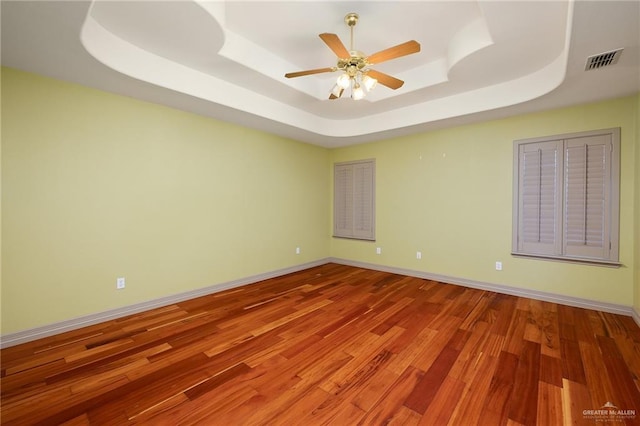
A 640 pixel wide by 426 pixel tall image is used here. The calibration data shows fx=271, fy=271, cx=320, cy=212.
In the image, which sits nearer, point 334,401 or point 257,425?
point 257,425

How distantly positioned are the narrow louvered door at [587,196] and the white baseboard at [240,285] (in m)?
0.61

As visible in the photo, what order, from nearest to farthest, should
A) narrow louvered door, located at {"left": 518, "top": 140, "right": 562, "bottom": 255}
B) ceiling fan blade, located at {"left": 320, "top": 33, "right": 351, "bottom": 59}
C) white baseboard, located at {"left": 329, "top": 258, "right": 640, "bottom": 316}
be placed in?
ceiling fan blade, located at {"left": 320, "top": 33, "right": 351, "bottom": 59} → white baseboard, located at {"left": 329, "top": 258, "right": 640, "bottom": 316} → narrow louvered door, located at {"left": 518, "top": 140, "right": 562, "bottom": 255}

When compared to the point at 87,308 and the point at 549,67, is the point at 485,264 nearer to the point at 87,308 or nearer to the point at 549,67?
the point at 549,67

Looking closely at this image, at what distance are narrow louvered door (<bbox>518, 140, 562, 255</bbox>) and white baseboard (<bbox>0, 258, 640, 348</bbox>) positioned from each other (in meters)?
0.61

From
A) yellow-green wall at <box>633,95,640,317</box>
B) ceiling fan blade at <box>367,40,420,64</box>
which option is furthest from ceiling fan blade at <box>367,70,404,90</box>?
yellow-green wall at <box>633,95,640,317</box>

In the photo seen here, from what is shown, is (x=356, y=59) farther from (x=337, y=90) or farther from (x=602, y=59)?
(x=602, y=59)

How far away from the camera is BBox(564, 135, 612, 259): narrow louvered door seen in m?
3.21

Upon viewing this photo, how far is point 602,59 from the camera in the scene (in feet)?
7.68

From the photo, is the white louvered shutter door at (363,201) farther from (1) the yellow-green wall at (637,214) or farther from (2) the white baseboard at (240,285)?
(1) the yellow-green wall at (637,214)

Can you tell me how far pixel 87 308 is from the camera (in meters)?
2.89

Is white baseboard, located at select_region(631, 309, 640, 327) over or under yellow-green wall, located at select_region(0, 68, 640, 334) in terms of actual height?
under

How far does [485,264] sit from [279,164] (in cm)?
370

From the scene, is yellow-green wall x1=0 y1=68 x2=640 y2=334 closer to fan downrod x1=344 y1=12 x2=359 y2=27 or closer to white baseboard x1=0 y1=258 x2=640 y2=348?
white baseboard x1=0 y1=258 x2=640 y2=348

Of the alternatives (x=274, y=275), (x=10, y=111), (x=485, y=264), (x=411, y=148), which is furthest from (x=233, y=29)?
(x=485, y=264)
